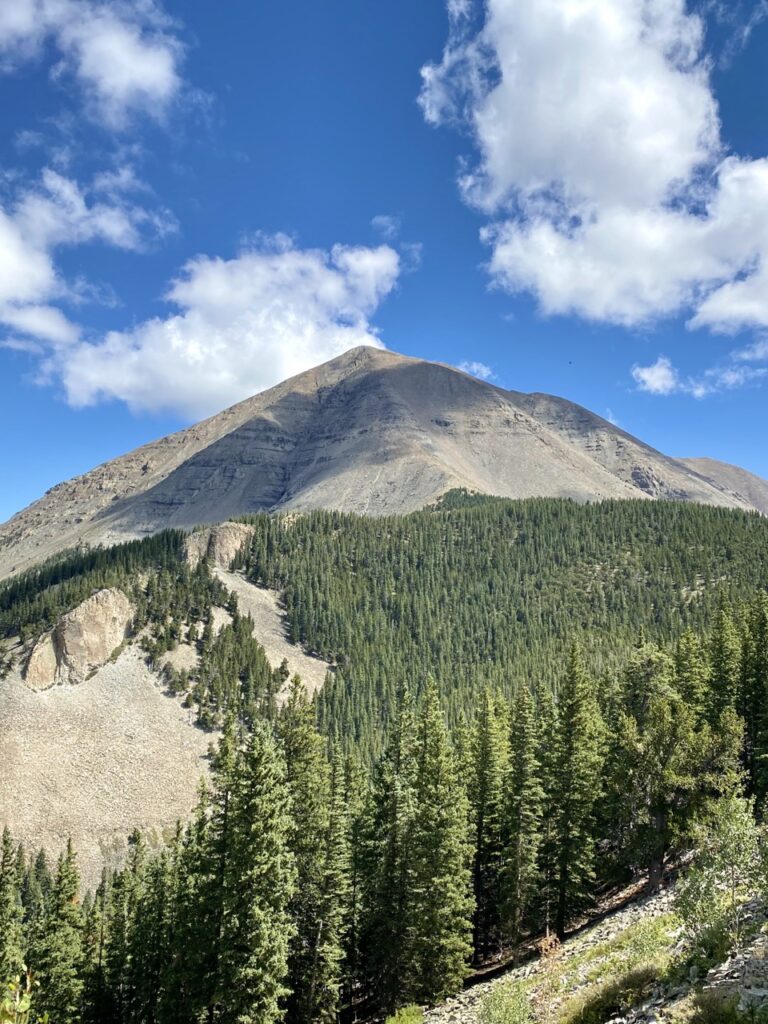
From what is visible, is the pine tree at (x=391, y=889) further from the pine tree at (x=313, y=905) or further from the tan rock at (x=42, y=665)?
the tan rock at (x=42, y=665)

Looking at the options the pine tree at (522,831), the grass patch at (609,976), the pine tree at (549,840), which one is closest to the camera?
the grass patch at (609,976)

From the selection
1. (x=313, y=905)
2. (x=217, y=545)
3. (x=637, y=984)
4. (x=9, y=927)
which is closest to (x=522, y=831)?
(x=313, y=905)

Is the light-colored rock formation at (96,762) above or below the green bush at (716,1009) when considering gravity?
below

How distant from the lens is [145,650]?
13112cm

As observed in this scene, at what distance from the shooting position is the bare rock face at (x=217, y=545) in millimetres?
185000

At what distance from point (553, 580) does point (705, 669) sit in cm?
15232

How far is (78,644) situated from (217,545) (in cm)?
7085

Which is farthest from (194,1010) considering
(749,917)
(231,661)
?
(231,661)

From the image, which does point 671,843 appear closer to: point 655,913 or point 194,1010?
point 655,913

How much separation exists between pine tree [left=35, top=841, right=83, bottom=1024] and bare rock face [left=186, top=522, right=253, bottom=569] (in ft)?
465

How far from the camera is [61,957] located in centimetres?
3953

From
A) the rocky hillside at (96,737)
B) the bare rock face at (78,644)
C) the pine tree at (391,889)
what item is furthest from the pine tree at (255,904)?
the bare rock face at (78,644)

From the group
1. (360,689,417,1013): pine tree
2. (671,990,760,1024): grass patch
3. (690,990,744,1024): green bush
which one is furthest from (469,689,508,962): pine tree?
(690,990,744,1024): green bush

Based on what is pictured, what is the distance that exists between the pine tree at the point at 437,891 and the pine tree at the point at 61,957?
22.2 meters
